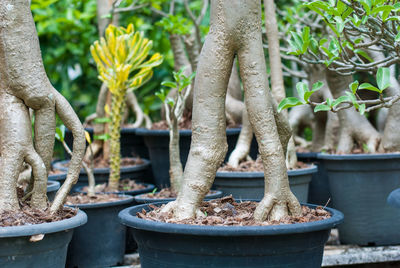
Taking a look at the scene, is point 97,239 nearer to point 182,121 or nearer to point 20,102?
point 20,102

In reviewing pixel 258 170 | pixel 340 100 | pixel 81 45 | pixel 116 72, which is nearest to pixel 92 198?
pixel 116 72

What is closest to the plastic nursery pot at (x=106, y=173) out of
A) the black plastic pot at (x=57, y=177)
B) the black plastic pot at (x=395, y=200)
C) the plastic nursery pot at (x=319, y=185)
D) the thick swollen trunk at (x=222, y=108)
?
the black plastic pot at (x=57, y=177)

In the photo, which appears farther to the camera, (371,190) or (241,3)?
(371,190)

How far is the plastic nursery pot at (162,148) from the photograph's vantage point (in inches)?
131

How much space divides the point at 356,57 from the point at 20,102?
1631mm

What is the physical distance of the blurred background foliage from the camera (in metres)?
4.87

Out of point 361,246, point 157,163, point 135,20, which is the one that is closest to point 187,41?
point 157,163

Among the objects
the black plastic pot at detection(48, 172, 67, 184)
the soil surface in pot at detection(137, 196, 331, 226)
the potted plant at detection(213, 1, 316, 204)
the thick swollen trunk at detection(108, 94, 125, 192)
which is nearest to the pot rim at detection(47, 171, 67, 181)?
the black plastic pot at detection(48, 172, 67, 184)

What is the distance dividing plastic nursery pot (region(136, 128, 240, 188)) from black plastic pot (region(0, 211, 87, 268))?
1.60 meters

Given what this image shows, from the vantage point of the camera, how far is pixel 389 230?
2.81m

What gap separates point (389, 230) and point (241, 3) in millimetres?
1589

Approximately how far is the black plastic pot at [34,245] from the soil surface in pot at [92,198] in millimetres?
848

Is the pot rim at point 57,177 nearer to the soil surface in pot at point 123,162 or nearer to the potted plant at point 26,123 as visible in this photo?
the soil surface in pot at point 123,162

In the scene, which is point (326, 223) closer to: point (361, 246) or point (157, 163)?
point (361, 246)
